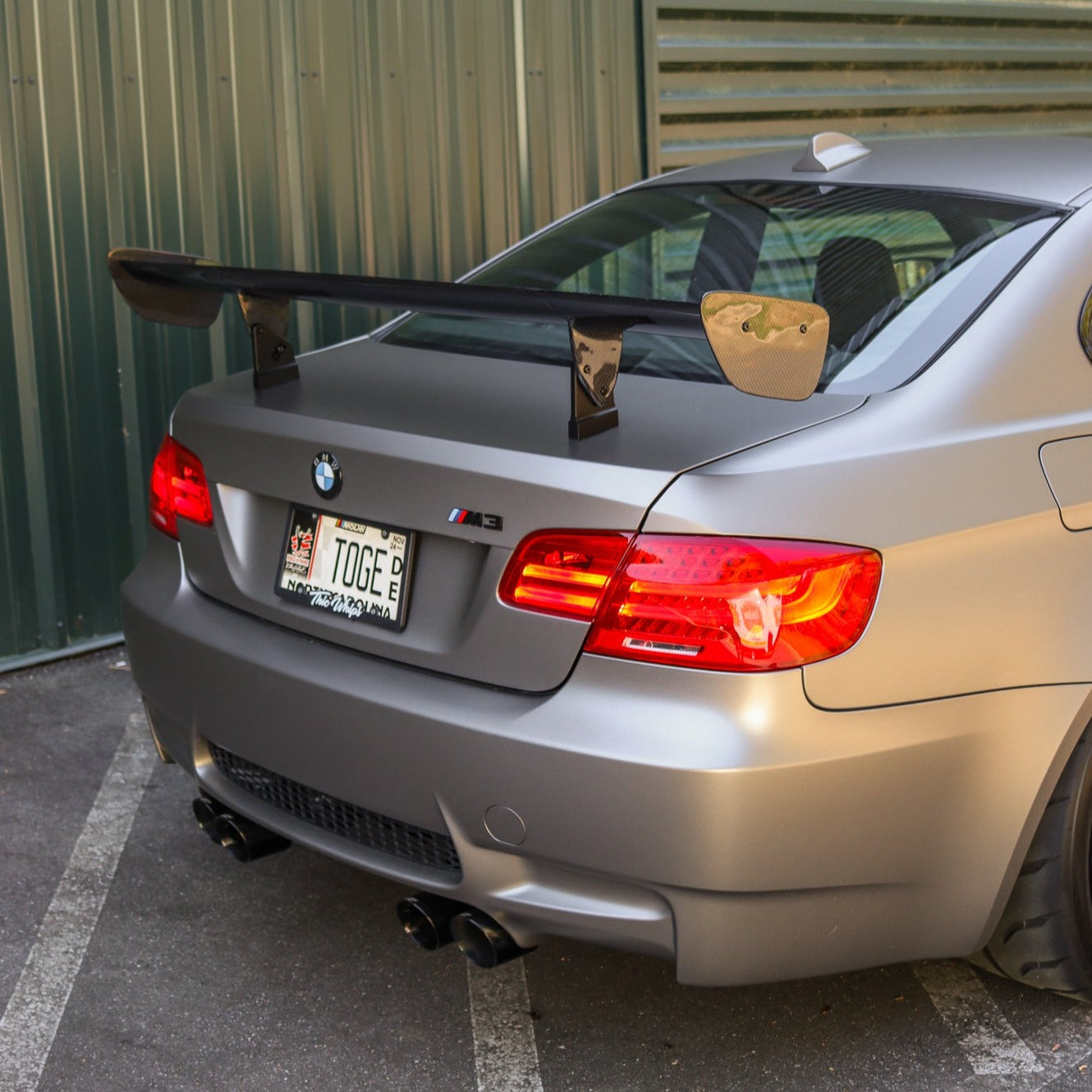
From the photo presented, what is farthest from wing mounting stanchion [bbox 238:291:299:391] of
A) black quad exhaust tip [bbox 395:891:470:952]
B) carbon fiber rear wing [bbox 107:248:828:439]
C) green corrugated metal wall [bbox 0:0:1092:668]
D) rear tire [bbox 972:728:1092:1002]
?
green corrugated metal wall [bbox 0:0:1092:668]

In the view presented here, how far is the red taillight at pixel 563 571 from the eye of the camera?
7.00 ft

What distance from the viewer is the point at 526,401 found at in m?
2.50

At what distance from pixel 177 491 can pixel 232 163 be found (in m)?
2.42

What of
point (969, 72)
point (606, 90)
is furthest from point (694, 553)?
point (969, 72)

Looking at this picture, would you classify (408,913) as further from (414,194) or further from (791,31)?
(791,31)

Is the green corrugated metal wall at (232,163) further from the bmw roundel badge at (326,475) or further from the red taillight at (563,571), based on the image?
the red taillight at (563,571)

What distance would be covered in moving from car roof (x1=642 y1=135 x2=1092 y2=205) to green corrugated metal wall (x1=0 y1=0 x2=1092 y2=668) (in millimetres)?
2018

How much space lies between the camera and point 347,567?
2447 mm

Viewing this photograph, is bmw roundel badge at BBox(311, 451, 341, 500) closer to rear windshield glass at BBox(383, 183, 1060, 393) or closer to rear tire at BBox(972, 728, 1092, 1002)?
rear windshield glass at BBox(383, 183, 1060, 393)


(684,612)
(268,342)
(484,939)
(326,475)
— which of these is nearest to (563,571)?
(684,612)

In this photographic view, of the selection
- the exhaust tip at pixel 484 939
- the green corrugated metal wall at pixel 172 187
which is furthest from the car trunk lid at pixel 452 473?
the green corrugated metal wall at pixel 172 187

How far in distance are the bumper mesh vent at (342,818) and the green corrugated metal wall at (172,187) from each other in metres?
2.24

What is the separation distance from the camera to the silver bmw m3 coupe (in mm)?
2098

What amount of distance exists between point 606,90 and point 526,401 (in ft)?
12.9
